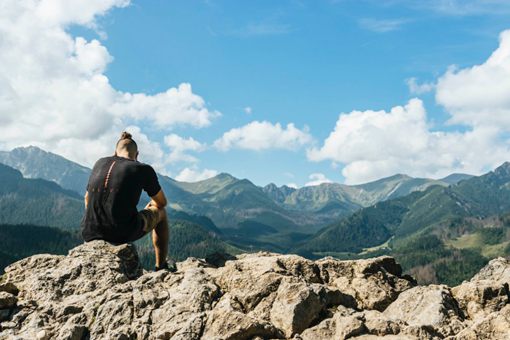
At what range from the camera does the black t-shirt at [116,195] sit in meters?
12.5

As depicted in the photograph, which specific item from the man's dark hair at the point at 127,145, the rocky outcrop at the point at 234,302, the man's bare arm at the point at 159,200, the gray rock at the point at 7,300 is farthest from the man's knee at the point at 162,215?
the gray rock at the point at 7,300

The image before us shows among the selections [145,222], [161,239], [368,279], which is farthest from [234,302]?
[368,279]

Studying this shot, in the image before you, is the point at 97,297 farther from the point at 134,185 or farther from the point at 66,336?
the point at 134,185

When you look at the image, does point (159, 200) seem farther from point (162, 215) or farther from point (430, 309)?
point (430, 309)

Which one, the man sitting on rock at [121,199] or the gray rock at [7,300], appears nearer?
the gray rock at [7,300]

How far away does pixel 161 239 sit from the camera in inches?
553

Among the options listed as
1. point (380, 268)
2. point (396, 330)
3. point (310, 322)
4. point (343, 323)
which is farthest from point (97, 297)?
point (380, 268)

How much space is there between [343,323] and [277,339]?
5.39 ft

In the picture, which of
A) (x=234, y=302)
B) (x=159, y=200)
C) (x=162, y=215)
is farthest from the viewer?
(x=162, y=215)

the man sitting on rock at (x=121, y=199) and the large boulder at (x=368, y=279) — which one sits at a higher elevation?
the man sitting on rock at (x=121, y=199)

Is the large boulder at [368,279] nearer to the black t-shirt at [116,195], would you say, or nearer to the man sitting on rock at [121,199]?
the man sitting on rock at [121,199]

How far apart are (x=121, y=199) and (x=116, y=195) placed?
0.19 meters

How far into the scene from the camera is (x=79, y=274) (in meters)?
12.1

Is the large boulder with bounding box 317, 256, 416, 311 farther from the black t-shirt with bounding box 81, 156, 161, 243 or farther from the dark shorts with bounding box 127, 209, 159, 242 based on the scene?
the black t-shirt with bounding box 81, 156, 161, 243
